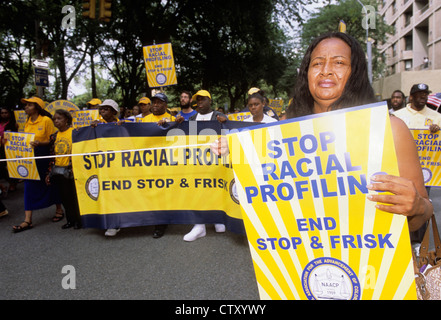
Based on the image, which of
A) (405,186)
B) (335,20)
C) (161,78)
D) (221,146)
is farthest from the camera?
(335,20)

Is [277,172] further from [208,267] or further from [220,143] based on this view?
[208,267]

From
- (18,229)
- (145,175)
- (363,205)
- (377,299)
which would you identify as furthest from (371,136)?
(18,229)

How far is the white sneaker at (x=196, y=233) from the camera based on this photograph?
185 inches

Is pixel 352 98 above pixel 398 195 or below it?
above

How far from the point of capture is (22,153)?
17.6ft

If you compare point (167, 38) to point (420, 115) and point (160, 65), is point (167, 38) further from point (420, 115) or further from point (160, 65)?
point (420, 115)

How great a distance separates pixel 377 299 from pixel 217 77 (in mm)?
20171

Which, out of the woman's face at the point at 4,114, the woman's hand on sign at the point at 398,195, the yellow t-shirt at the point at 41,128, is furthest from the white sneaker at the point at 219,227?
the woman's face at the point at 4,114

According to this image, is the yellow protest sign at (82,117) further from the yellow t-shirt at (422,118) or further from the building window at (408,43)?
the building window at (408,43)

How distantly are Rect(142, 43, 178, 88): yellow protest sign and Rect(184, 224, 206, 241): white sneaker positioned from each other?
421 cm

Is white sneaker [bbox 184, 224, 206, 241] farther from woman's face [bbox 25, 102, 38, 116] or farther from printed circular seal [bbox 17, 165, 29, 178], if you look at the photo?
woman's face [bbox 25, 102, 38, 116]

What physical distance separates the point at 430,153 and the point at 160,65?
5876mm

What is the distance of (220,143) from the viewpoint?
189 centimetres

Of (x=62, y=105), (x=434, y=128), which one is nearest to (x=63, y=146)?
(x=62, y=105)
